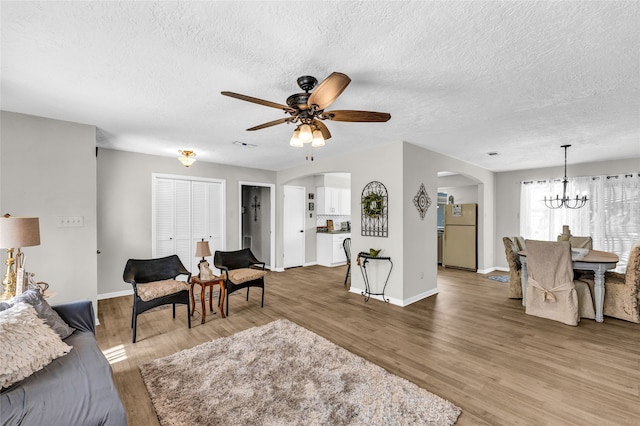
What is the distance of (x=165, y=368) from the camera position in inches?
92.8

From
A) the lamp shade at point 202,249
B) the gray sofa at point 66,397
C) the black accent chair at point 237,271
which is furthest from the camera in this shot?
the black accent chair at point 237,271

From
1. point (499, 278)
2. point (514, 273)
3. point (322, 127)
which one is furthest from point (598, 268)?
point (322, 127)

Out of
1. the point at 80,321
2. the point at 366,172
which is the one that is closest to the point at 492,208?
the point at 366,172

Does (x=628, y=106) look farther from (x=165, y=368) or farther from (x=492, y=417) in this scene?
(x=165, y=368)

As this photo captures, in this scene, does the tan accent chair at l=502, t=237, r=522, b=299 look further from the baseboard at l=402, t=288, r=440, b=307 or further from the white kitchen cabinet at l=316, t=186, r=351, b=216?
the white kitchen cabinet at l=316, t=186, r=351, b=216

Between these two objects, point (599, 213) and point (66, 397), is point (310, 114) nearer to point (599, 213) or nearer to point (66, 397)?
point (66, 397)

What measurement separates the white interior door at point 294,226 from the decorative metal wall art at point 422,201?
10.8 ft

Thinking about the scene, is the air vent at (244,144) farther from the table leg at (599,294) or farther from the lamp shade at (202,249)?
the table leg at (599,294)

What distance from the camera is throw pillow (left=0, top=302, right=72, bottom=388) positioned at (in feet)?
4.54

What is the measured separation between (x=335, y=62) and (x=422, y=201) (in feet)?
9.87

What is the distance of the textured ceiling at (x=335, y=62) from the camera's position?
1470 millimetres

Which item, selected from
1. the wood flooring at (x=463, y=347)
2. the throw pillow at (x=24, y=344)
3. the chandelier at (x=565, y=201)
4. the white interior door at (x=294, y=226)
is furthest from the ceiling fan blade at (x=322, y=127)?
the chandelier at (x=565, y=201)

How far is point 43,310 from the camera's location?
1874mm

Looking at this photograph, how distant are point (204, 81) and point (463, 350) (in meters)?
3.41
